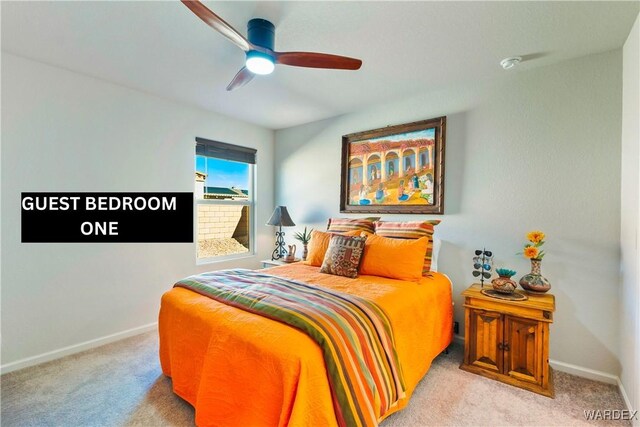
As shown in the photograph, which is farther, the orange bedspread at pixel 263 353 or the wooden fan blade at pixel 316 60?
the wooden fan blade at pixel 316 60

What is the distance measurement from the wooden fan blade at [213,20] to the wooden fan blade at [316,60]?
228mm

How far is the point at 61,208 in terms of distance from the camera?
2615mm

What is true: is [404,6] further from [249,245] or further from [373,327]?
[249,245]

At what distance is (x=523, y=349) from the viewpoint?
6.82 feet

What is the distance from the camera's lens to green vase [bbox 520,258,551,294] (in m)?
2.22

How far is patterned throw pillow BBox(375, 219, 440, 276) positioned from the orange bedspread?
27 cm

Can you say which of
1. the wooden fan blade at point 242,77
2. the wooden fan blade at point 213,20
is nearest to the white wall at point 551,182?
the wooden fan blade at point 242,77

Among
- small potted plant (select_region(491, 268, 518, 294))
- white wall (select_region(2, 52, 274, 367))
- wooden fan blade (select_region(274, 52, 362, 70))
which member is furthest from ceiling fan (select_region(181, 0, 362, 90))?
small potted plant (select_region(491, 268, 518, 294))

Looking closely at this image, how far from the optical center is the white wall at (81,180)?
236 centimetres

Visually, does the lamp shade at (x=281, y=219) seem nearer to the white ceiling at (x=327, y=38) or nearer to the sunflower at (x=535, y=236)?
the white ceiling at (x=327, y=38)

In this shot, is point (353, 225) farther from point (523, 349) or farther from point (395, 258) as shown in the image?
point (523, 349)

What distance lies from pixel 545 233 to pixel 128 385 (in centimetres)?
334

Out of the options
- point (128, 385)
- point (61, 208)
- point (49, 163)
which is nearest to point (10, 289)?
point (61, 208)

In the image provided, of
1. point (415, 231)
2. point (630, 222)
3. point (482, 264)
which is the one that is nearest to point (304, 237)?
point (415, 231)
